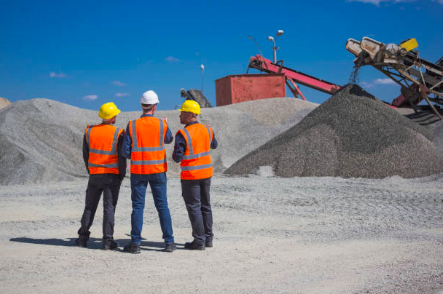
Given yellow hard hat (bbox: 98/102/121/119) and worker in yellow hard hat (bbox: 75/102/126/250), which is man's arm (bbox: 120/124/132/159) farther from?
yellow hard hat (bbox: 98/102/121/119)

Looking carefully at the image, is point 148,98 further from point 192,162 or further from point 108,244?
point 108,244

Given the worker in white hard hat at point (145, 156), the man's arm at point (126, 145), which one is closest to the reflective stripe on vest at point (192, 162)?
the worker in white hard hat at point (145, 156)

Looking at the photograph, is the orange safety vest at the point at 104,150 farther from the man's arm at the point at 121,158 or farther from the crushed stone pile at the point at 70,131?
the crushed stone pile at the point at 70,131

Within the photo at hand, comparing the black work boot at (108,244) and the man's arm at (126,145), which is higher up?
the man's arm at (126,145)

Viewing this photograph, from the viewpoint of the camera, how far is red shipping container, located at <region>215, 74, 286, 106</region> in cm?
2425

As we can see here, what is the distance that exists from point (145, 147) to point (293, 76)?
20516 mm

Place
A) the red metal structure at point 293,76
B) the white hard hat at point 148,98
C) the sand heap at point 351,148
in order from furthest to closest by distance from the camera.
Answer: the red metal structure at point 293,76 < the sand heap at point 351,148 < the white hard hat at point 148,98

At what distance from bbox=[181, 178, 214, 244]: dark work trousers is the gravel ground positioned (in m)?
0.26

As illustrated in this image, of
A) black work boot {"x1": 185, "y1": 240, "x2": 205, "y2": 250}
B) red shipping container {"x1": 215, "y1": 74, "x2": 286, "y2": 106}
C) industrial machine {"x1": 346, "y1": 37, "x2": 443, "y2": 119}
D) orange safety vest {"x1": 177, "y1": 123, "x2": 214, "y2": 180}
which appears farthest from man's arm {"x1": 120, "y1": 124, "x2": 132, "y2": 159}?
red shipping container {"x1": 215, "y1": 74, "x2": 286, "y2": 106}

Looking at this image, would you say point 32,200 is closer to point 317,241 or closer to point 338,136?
point 317,241

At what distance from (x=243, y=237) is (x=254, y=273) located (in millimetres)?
1797

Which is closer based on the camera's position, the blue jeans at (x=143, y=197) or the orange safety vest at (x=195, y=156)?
the blue jeans at (x=143, y=197)

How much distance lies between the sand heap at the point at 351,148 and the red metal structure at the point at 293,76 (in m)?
8.46

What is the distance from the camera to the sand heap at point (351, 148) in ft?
42.5
